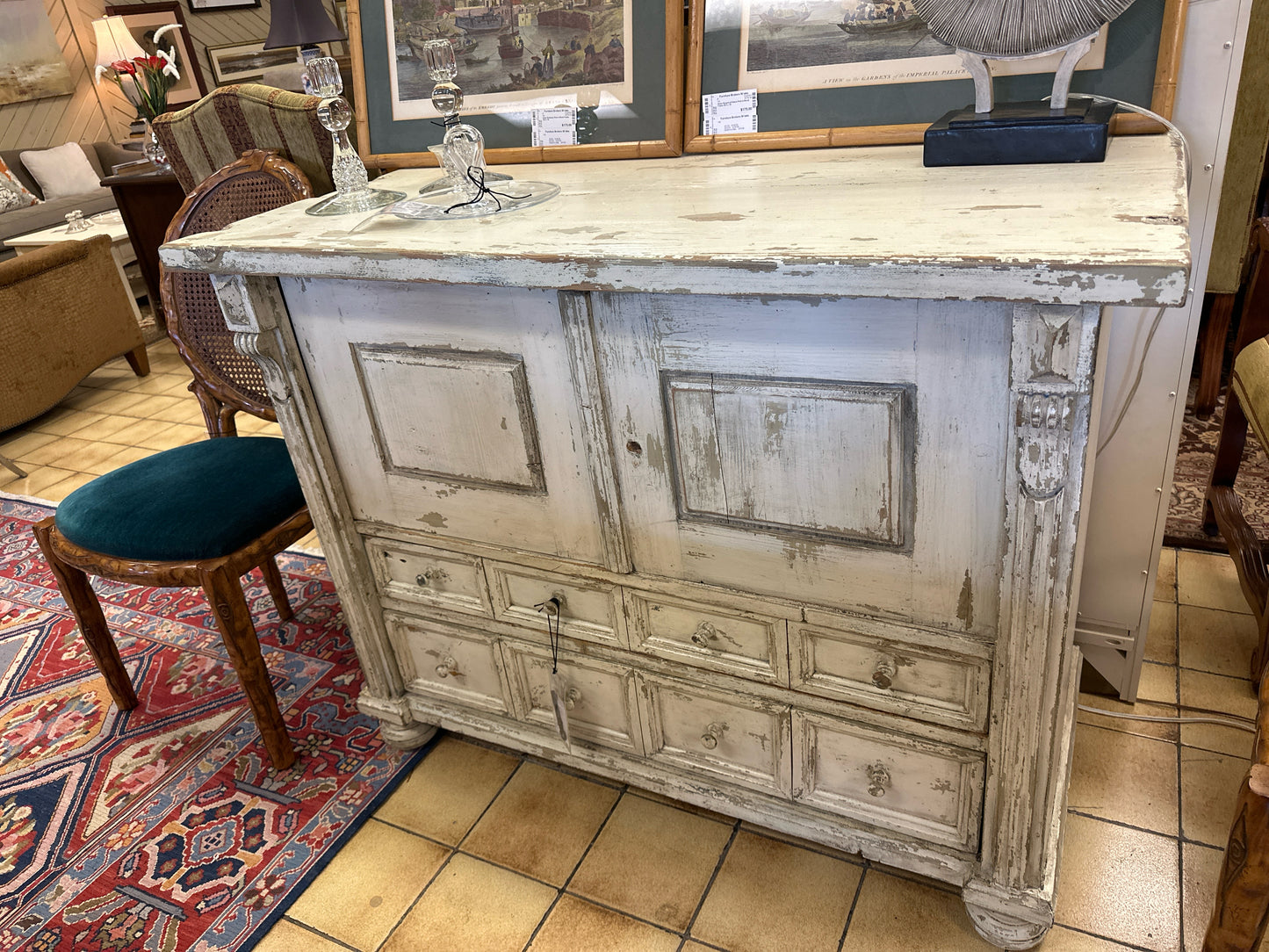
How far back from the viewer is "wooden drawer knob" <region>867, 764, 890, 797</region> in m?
1.32

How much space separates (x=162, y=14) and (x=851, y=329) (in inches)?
307

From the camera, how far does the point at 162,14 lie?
6.86 metres

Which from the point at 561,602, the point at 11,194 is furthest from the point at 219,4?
the point at 561,602

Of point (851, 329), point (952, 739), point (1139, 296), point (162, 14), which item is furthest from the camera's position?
point (162, 14)

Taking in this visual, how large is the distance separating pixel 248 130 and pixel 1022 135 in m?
1.86

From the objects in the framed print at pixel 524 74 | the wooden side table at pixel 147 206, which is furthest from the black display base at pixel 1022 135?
the wooden side table at pixel 147 206

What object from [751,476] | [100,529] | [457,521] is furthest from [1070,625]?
[100,529]

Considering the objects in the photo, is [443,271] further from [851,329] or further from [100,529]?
[100,529]

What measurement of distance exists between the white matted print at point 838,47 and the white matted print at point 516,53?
0.19 m

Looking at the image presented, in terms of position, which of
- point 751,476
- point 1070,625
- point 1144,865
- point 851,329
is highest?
point 851,329

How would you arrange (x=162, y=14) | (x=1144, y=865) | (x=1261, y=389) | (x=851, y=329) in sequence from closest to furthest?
1. (x=851, y=329)
2. (x=1144, y=865)
3. (x=1261, y=389)
4. (x=162, y=14)

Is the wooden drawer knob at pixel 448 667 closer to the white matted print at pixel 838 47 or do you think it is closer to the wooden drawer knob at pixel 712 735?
the wooden drawer knob at pixel 712 735

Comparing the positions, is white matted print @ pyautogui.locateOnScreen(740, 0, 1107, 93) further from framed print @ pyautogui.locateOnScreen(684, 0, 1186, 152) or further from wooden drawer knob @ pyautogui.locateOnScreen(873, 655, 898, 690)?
wooden drawer knob @ pyautogui.locateOnScreen(873, 655, 898, 690)

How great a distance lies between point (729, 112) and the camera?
147 cm
